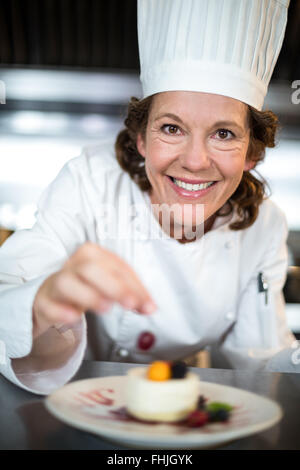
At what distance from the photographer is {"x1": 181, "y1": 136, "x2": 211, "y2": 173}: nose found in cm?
95

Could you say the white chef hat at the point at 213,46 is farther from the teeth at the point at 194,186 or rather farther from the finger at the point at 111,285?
the finger at the point at 111,285

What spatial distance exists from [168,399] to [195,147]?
51 centimetres

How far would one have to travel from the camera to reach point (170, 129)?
1021 millimetres

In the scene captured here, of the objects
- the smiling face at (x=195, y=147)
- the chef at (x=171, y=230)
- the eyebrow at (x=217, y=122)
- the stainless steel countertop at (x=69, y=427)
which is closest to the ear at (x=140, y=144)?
the chef at (x=171, y=230)

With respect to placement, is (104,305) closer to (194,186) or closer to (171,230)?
(194,186)

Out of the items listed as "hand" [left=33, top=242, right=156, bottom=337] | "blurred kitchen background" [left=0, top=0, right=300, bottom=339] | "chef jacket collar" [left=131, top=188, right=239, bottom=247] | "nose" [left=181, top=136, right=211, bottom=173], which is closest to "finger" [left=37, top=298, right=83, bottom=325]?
"hand" [left=33, top=242, right=156, bottom=337]

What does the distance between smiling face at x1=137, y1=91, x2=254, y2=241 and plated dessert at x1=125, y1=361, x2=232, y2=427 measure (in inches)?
18.4

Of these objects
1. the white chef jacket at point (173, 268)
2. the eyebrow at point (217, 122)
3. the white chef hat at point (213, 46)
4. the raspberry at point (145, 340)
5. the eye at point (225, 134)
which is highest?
the white chef hat at point (213, 46)

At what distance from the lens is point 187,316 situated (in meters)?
1.31

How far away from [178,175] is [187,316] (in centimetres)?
42

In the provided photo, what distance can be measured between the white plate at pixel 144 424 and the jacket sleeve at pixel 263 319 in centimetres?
66

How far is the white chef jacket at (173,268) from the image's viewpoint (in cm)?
124

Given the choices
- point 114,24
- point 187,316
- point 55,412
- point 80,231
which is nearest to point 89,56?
point 114,24
